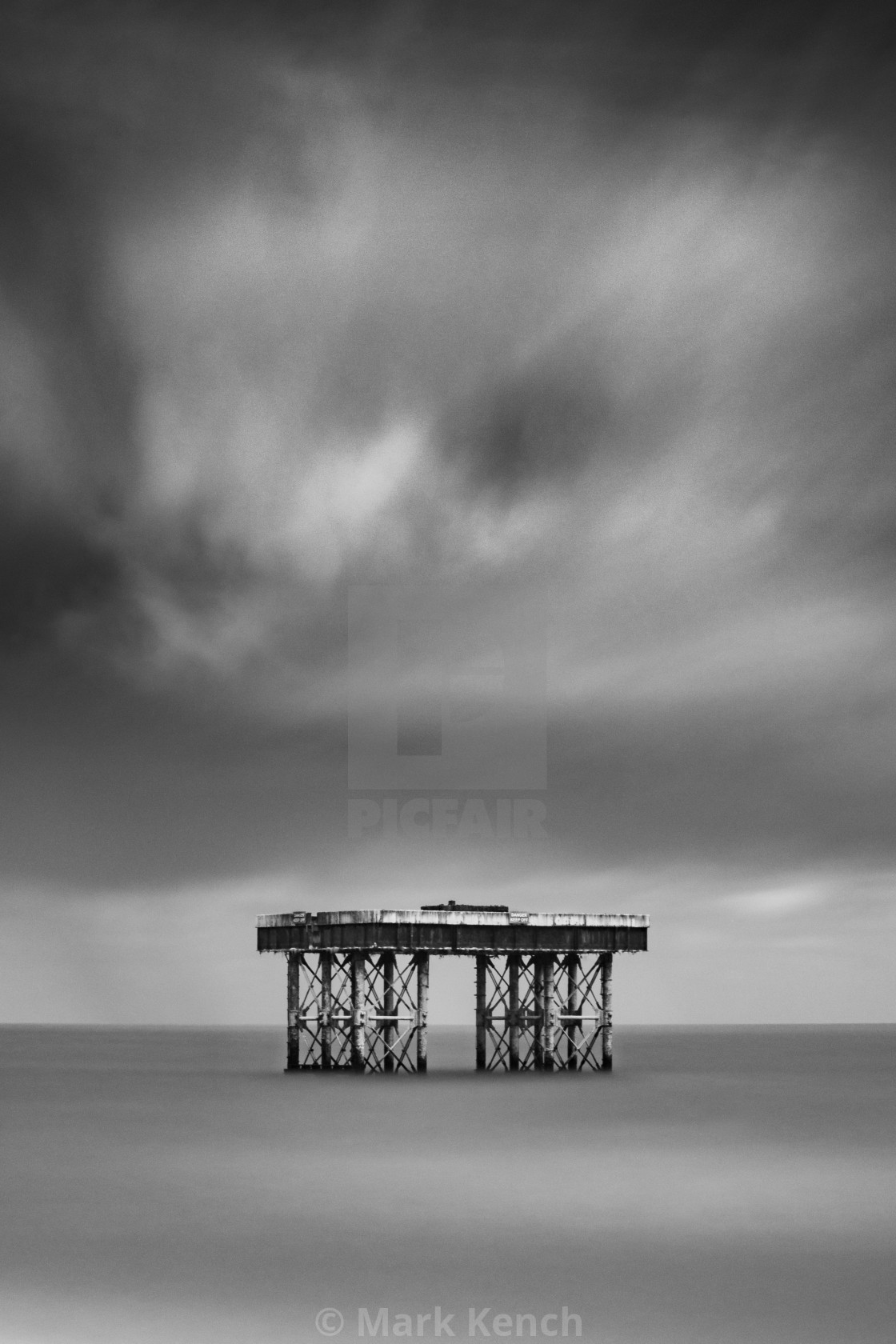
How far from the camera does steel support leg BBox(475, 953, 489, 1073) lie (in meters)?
72.9

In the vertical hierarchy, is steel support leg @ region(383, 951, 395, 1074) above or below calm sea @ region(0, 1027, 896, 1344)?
above

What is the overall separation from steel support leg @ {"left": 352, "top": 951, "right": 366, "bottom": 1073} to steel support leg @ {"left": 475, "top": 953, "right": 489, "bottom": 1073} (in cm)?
506

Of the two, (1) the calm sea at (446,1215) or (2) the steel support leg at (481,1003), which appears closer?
(1) the calm sea at (446,1215)

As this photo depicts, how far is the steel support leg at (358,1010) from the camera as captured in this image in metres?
69.2

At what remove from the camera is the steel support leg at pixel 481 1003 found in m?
72.9

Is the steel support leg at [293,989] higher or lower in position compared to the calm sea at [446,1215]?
higher

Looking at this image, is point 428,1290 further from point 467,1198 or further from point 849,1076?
point 849,1076

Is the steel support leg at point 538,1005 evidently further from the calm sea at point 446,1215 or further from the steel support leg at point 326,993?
the steel support leg at point 326,993

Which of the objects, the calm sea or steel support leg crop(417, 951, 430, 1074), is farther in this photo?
steel support leg crop(417, 951, 430, 1074)

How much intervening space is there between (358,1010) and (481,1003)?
7.38 metres

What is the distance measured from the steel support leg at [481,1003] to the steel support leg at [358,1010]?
5058 millimetres

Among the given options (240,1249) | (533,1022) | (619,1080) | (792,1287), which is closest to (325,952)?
(533,1022)

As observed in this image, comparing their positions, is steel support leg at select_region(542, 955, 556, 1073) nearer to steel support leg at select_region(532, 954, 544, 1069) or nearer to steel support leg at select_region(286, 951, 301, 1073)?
steel support leg at select_region(532, 954, 544, 1069)

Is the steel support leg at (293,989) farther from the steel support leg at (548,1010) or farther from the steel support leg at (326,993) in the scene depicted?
the steel support leg at (548,1010)
